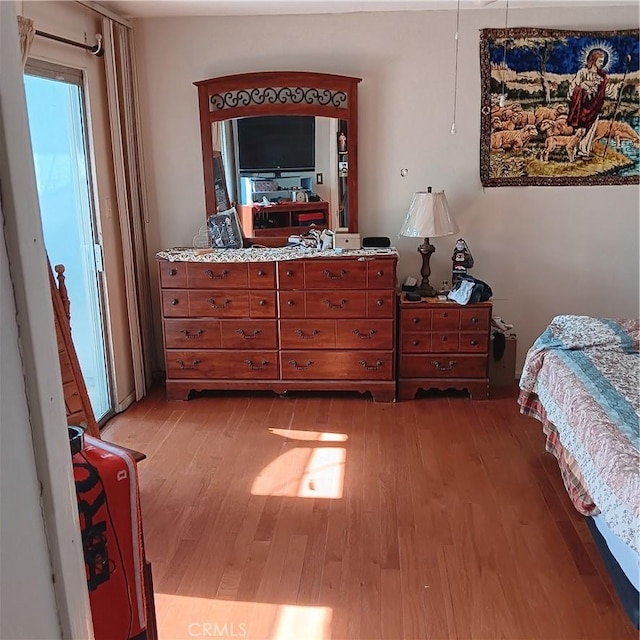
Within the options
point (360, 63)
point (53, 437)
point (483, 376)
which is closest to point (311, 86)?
point (360, 63)

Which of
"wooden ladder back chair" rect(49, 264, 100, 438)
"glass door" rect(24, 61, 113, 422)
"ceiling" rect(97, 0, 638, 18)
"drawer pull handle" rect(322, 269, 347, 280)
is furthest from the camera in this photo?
"drawer pull handle" rect(322, 269, 347, 280)

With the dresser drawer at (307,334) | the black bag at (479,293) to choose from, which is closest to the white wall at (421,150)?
the black bag at (479,293)

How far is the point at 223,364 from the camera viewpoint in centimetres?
412

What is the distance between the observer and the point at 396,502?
2.94m

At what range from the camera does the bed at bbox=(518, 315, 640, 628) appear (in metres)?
2.11

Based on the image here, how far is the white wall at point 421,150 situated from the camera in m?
4.07

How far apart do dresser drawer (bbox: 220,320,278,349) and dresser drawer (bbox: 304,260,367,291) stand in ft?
1.22

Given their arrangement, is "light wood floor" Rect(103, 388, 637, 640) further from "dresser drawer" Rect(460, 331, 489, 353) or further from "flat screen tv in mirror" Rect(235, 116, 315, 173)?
"flat screen tv in mirror" Rect(235, 116, 315, 173)

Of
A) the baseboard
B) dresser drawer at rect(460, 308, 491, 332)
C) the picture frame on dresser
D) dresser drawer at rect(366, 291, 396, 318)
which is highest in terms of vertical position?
the picture frame on dresser

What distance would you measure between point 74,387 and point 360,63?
2.73m

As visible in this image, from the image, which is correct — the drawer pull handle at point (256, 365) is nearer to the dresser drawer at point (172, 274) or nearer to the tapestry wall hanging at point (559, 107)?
the dresser drawer at point (172, 274)

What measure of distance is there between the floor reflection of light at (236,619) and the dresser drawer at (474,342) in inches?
84.0

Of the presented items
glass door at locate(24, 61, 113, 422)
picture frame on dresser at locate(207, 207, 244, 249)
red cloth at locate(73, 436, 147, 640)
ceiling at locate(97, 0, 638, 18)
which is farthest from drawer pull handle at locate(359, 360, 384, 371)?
red cloth at locate(73, 436, 147, 640)

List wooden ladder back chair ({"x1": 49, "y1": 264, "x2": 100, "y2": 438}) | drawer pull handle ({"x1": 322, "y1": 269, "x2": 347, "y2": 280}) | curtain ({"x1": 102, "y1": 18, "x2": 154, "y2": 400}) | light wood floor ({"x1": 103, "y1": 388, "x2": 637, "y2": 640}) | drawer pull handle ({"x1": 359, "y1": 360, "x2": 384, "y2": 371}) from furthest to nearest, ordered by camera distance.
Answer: drawer pull handle ({"x1": 359, "y1": 360, "x2": 384, "y2": 371}) < drawer pull handle ({"x1": 322, "y1": 269, "x2": 347, "y2": 280}) < curtain ({"x1": 102, "y1": 18, "x2": 154, "y2": 400}) < wooden ladder back chair ({"x1": 49, "y1": 264, "x2": 100, "y2": 438}) < light wood floor ({"x1": 103, "y1": 388, "x2": 637, "y2": 640})
